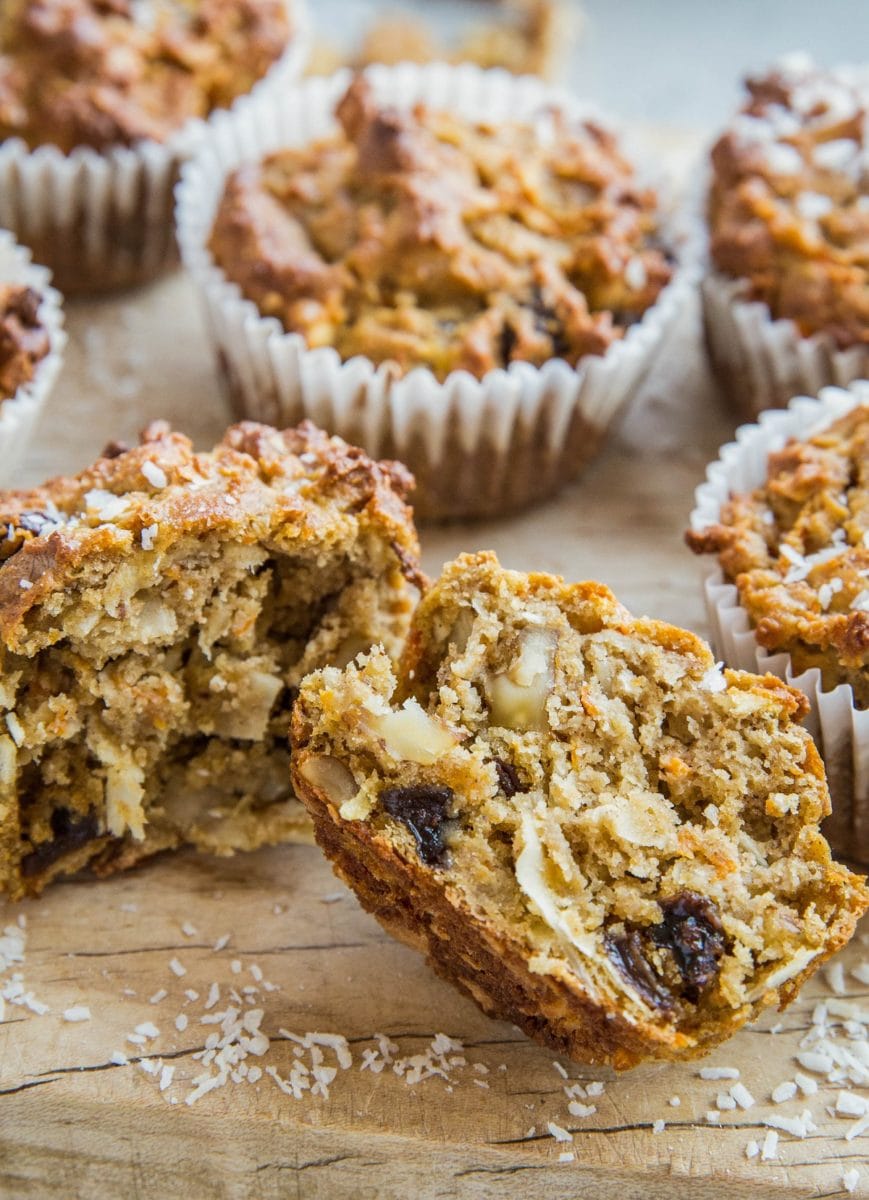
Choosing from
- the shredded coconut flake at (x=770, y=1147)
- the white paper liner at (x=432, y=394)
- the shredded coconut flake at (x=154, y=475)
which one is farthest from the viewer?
the white paper liner at (x=432, y=394)

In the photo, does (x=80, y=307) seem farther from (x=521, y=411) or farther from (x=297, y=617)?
(x=297, y=617)

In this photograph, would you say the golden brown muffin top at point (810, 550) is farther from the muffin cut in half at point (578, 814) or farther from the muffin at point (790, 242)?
the muffin at point (790, 242)

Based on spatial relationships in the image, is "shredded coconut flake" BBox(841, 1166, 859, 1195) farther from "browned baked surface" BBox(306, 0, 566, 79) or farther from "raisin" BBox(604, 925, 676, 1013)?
"browned baked surface" BBox(306, 0, 566, 79)

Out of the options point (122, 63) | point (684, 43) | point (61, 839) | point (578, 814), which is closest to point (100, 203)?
point (122, 63)

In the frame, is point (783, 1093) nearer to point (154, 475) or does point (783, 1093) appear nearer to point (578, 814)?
point (578, 814)

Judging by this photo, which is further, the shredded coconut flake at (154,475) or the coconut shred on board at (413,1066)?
the shredded coconut flake at (154,475)

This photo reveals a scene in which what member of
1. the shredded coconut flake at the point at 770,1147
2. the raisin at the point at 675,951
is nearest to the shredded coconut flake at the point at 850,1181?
the shredded coconut flake at the point at 770,1147

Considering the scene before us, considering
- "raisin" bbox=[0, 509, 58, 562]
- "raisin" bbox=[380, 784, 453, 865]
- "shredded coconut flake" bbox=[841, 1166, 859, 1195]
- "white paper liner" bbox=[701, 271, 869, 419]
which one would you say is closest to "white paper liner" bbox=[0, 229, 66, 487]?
"raisin" bbox=[0, 509, 58, 562]
